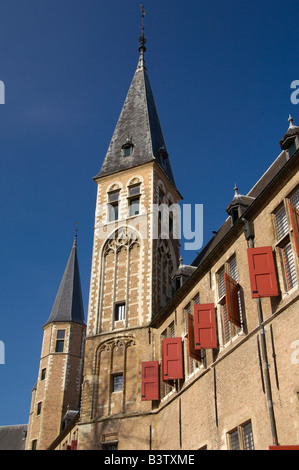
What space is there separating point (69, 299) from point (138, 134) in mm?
21048

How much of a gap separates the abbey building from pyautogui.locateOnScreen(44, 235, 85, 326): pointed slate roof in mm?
11997

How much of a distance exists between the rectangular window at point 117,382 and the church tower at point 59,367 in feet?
66.2

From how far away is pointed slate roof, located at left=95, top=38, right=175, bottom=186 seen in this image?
29.3 m

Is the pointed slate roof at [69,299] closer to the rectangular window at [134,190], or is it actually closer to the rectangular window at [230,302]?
the rectangular window at [134,190]

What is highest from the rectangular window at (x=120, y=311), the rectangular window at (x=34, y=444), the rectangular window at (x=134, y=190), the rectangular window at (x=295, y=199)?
the rectangular window at (x=134, y=190)

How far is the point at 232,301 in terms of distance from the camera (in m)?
15.7

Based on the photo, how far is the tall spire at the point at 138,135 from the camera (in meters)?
29.3

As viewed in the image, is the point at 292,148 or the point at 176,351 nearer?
the point at 292,148

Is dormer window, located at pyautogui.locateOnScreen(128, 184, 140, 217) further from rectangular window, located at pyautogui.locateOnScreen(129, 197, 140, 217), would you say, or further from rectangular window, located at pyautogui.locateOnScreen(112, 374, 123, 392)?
rectangular window, located at pyautogui.locateOnScreen(112, 374, 123, 392)

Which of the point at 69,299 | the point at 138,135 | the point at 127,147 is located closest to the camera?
the point at 127,147

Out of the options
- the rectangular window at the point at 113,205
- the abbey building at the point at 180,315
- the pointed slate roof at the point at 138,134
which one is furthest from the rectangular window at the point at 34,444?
the pointed slate roof at the point at 138,134

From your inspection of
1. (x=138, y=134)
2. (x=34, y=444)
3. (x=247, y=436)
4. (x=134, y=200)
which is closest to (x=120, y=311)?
(x=134, y=200)

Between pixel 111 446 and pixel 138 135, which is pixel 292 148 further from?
pixel 138 135
